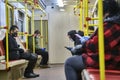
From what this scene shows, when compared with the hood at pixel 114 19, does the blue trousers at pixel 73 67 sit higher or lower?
lower

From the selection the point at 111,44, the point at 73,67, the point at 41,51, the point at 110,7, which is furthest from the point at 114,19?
the point at 41,51

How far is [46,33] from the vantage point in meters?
12.5

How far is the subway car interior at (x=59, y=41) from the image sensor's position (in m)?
2.39

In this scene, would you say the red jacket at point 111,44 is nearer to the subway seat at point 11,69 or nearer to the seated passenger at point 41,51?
the subway seat at point 11,69

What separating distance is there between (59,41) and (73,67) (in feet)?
30.8

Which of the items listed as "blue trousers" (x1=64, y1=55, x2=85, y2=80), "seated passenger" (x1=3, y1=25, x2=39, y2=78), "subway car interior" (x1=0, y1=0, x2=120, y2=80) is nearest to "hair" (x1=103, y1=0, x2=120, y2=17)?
"subway car interior" (x1=0, y1=0, x2=120, y2=80)

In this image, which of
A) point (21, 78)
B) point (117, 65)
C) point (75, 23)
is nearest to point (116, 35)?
point (117, 65)

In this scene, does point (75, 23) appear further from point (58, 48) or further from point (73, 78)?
point (73, 78)

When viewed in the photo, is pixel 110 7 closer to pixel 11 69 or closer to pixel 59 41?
pixel 11 69

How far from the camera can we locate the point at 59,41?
12352 mm

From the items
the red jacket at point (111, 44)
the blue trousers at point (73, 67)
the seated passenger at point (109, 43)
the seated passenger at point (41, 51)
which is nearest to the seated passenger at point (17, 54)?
the seated passenger at point (41, 51)

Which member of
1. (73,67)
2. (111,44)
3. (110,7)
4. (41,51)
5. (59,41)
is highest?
(110,7)

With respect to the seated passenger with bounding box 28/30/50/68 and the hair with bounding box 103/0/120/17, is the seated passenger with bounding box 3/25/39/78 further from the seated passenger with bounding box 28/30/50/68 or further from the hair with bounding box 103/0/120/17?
the hair with bounding box 103/0/120/17

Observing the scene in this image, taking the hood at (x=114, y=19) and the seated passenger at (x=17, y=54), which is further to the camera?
the seated passenger at (x=17, y=54)
